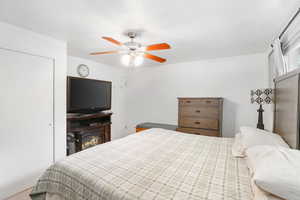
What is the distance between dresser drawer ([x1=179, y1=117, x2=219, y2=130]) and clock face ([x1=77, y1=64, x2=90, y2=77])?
2.65m

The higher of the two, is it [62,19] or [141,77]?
[62,19]

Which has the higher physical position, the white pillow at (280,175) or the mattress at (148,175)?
the white pillow at (280,175)

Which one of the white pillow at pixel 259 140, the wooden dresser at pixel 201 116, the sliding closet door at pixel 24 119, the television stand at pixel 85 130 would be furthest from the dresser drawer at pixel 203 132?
the sliding closet door at pixel 24 119

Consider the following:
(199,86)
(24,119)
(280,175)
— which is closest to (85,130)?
(24,119)

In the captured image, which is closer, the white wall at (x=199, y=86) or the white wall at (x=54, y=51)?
the white wall at (x=54, y=51)

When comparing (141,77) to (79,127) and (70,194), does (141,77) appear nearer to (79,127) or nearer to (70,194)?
(79,127)

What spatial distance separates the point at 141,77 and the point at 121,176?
3.59 meters

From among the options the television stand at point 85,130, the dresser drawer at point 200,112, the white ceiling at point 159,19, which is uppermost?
the white ceiling at point 159,19

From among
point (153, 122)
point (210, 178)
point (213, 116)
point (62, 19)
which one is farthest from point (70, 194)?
point (153, 122)

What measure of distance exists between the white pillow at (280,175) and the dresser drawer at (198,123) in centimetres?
200

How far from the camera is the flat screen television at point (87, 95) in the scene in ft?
9.21

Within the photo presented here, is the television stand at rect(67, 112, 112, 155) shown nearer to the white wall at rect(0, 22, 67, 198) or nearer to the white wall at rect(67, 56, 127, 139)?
the white wall at rect(0, 22, 67, 198)

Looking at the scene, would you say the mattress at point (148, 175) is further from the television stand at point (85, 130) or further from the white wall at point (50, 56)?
the television stand at point (85, 130)

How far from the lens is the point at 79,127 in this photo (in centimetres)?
288
